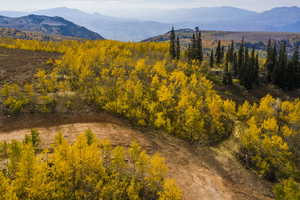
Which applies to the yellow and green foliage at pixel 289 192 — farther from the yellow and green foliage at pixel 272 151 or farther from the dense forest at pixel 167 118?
the yellow and green foliage at pixel 272 151

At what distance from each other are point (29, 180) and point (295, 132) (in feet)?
120

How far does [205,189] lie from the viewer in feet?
75.9

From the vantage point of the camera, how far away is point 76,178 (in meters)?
18.5

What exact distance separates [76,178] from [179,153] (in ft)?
46.6

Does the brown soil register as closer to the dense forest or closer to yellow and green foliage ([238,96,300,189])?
the dense forest

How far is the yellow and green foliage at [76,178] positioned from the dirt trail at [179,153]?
13.7 ft

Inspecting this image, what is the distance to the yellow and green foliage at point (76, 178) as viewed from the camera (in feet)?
53.8

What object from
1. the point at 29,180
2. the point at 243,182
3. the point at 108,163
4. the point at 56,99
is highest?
the point at 56,99

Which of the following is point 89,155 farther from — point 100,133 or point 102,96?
point 102,96

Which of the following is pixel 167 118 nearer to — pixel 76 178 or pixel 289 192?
pixel 289 192

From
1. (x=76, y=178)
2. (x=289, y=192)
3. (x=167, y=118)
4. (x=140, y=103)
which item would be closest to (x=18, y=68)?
(x=140, y=103)

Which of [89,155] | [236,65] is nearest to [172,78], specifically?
[89,155]

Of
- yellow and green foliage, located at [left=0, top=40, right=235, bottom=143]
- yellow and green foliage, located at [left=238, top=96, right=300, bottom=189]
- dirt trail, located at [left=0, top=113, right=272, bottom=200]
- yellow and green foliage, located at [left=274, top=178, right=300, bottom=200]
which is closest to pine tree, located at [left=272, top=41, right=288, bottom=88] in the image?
yellow and green foliage, located at [left=0, top=40, right=235, bottom=143]

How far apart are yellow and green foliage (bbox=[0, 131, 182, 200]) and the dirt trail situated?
4177mm
